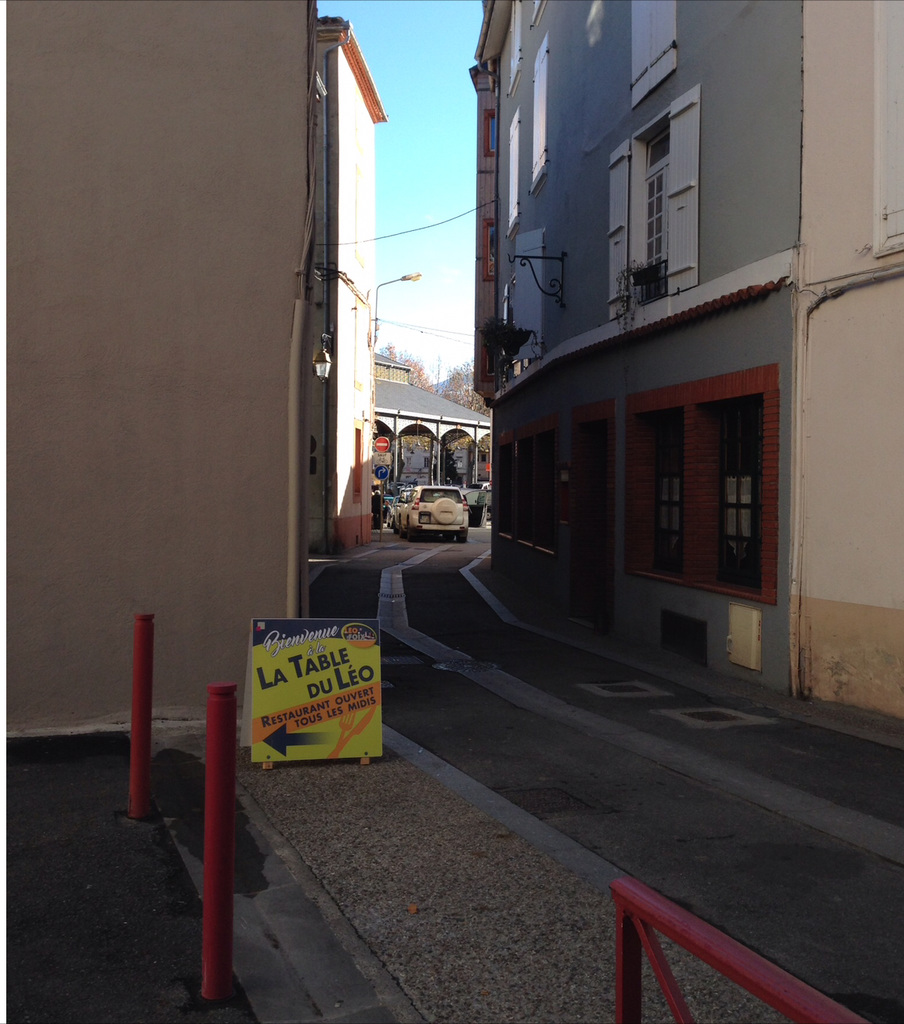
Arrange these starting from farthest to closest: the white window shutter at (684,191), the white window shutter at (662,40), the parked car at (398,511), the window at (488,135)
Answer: the parked car at (398,511)
the window at (488,135)
the white window shutter at (662,40)
the white window shutter at (684,191)

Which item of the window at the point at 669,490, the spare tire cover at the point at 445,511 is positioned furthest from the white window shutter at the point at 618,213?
the spare tire cover at the point at 445,511

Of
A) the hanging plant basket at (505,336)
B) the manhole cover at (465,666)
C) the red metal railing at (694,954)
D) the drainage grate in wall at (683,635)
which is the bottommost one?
the manhole cover at (465,666)

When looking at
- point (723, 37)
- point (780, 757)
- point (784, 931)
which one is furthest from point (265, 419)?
point (723, 37)

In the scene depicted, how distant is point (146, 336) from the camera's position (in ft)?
24.6

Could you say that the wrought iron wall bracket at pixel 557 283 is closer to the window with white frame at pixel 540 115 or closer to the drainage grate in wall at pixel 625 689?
the window with white frame at pixel 540 115

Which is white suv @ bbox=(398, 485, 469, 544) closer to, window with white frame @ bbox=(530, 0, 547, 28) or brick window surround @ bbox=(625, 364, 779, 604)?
window with white frame @ bbox=(530, 0, 547, 28)

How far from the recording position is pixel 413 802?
551 cm

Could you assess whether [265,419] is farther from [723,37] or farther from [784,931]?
[723,37]

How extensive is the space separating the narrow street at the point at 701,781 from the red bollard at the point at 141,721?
1.92 metres

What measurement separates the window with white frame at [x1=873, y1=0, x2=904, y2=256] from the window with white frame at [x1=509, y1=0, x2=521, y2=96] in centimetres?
1352

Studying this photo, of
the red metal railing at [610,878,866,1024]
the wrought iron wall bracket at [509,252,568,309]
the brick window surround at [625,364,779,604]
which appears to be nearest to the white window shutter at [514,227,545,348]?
the wrought iron wall bracket at [509,252,568,309]

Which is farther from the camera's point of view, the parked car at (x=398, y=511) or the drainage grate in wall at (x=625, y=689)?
the parked car at (x=398, y=511)

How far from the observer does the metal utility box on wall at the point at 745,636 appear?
9.33 meters

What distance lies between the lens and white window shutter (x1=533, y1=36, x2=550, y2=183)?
1700 cm
